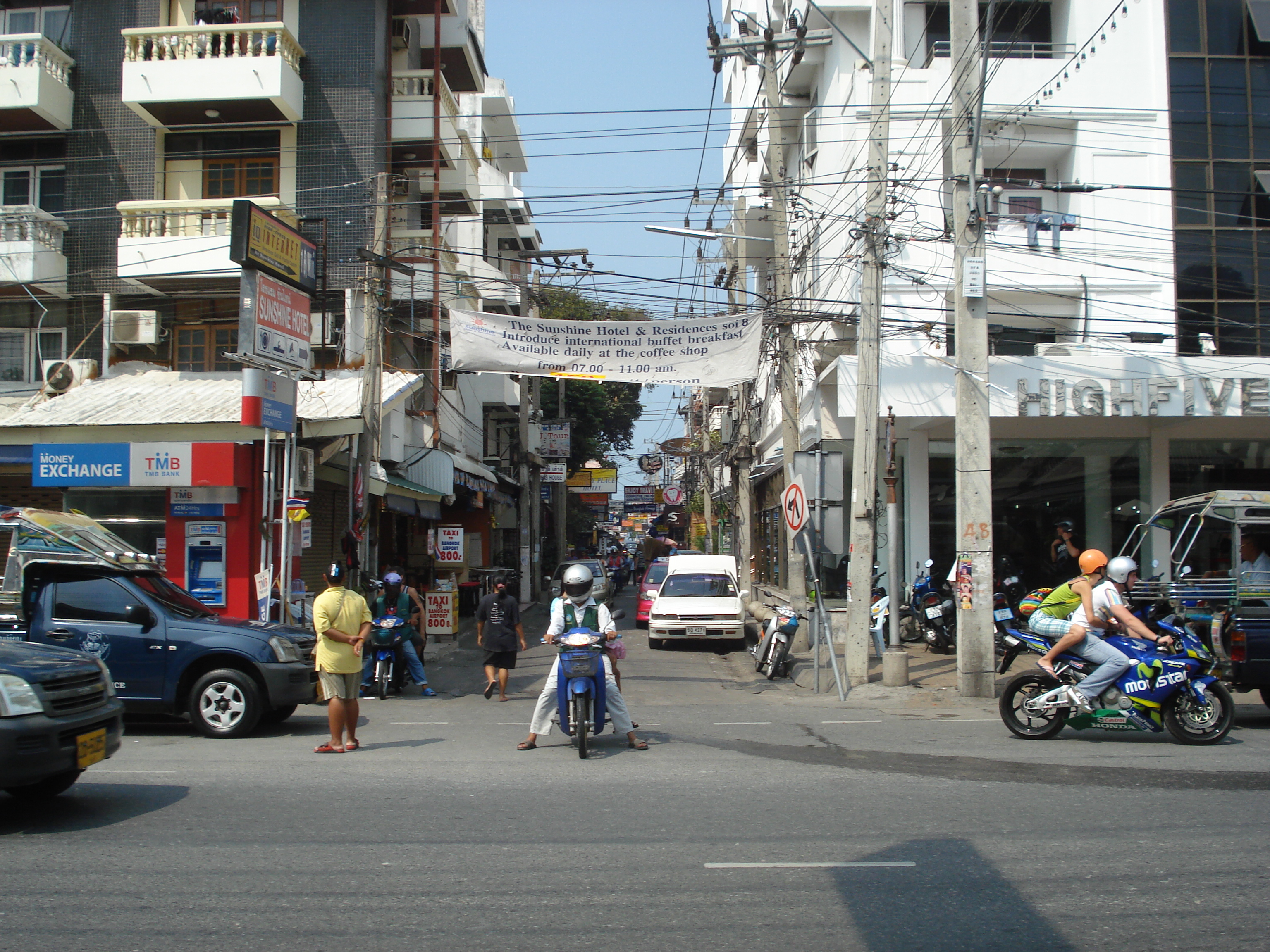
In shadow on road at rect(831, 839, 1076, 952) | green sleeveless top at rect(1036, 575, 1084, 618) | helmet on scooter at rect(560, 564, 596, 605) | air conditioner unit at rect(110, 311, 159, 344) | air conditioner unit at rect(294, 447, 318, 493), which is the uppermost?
air conditioner unit at rect(110, 311, 159, 344)

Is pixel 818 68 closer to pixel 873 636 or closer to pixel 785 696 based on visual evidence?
pixel 873 636

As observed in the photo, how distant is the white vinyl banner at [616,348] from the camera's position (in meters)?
16.7

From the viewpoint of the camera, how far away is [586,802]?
23.9ft

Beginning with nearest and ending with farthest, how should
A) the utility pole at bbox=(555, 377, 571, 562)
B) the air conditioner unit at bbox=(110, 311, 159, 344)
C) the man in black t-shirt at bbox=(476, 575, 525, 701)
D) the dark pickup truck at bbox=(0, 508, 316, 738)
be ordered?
the dark pickup truck at bbox=(0, 508, 316, 738)
the man in black t-shirt at bbox=(476, 575, 525, 701)
the air conditioner unit at bbox=(110, 311, 159, 344)
the utility pole at bbox=(555, 377, 571, 562)

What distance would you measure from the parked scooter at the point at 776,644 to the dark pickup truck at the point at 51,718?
424 inches

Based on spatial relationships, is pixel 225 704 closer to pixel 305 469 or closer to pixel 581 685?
pixel 581 685

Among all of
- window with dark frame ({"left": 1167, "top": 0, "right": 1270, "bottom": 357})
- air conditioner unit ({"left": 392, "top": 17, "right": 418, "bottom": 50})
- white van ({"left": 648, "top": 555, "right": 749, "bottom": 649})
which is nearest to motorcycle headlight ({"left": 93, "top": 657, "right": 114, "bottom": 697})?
white van ({"left": 648, "top": 555, "right": 749, "bottom": 649})

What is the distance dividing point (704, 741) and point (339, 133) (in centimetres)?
1720

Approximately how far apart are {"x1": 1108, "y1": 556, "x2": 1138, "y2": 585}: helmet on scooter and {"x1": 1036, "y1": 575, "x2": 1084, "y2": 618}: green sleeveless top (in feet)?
1.33

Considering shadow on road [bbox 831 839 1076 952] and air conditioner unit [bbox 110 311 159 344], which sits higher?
air conditioner unit [bbox 110 311 159 344]

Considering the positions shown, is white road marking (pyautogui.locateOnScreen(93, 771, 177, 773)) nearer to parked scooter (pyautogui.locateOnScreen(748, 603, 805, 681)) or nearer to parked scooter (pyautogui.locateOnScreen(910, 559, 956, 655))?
parked scooter (pyautogui.locateOnScreen(748, 603, 805, 681))

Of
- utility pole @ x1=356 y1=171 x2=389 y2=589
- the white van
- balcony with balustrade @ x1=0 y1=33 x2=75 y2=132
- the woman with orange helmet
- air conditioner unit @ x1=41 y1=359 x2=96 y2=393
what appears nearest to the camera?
the woman with orange helmet

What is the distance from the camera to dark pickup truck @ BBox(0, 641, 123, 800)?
20.0 ft

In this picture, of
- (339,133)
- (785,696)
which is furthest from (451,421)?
(785,696)
